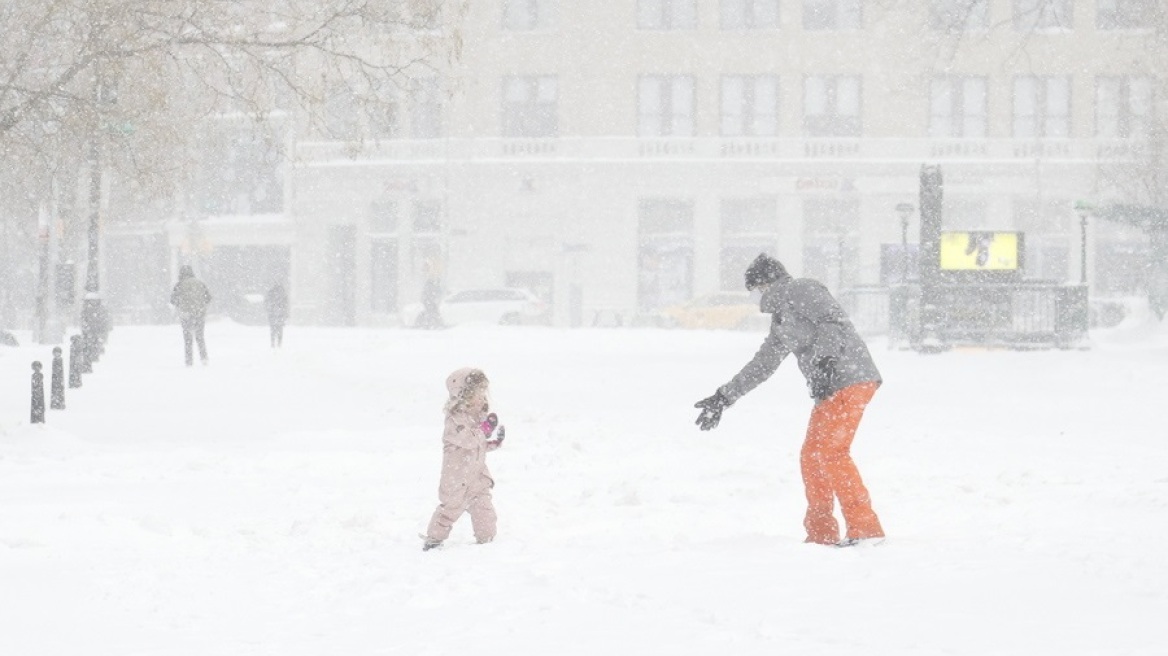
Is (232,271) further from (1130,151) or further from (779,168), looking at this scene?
(1130,151)

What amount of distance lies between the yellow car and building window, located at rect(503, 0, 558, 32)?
1209 centimetres

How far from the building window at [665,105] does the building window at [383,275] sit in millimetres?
9500

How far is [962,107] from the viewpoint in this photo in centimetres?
5106

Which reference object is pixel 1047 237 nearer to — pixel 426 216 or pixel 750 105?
pixel 750 105

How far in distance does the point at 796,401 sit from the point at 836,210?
33.2m

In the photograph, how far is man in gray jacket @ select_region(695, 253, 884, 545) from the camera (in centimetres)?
782

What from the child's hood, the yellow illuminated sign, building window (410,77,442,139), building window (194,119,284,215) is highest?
building window (410,77,442,139)

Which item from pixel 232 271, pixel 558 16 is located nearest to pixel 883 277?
pixel 558 16

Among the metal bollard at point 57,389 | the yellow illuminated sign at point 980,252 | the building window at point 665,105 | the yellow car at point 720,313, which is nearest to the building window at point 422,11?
the metal bollard at point 57,389

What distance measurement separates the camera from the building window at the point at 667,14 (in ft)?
171

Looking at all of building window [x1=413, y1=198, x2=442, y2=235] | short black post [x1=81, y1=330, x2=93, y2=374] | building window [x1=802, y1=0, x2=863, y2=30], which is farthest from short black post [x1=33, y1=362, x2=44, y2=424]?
building window [x1=802, y1=0, x2=863, y2=30]

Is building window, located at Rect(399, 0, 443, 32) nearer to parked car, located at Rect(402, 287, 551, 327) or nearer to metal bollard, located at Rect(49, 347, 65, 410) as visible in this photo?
metal bollard, located at Rect(49, 347, 65, 410)

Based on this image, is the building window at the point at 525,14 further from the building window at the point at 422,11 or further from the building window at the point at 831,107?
the building window at the point at 422,11

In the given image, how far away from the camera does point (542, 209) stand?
51531 millimetres
